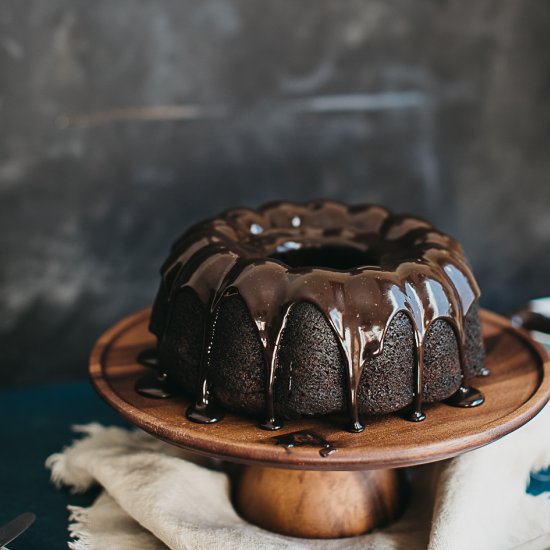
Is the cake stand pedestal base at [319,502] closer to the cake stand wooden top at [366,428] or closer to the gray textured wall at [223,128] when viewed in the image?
the cake stand wooden top at [366,428]

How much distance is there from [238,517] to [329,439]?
30 cm

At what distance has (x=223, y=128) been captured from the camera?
188 centimetres

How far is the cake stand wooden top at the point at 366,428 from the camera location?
0.99 m

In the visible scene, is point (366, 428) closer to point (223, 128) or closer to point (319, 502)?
point (319, 502)

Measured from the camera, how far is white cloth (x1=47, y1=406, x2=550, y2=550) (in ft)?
3.68

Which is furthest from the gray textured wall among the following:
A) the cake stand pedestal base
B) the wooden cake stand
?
the cake stand pedestal base

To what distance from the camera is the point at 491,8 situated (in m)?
2.04

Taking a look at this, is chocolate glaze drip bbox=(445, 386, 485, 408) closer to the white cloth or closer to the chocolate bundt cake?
the chocolate bundt cake

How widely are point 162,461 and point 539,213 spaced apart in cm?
143

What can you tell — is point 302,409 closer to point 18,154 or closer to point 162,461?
point 162,461

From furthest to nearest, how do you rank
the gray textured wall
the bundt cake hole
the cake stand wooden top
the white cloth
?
the gray textured wall < the bundt cake hole < the white cloth < the cake stand wooden top

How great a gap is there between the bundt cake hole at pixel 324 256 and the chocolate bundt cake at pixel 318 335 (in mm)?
120

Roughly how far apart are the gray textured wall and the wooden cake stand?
0.48 meters

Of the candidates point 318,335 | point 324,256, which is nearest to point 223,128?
point 324,256
